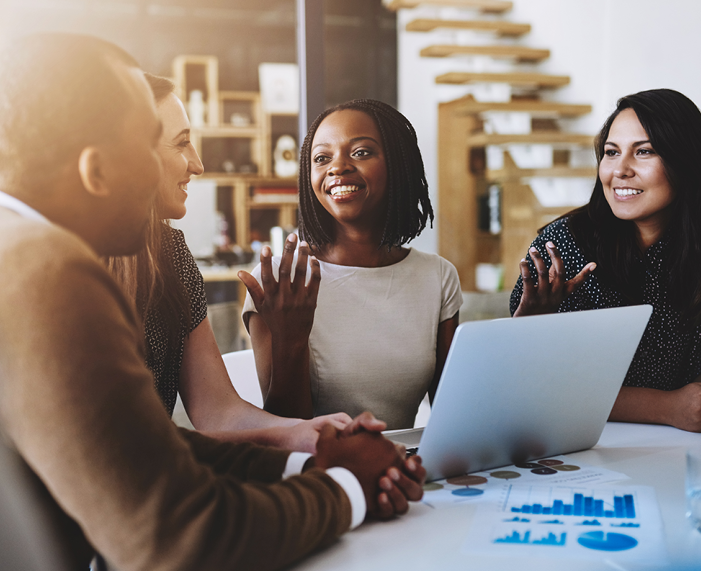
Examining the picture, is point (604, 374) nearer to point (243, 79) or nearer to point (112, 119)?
point (112, 119)

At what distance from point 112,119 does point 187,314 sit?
0.70 metres

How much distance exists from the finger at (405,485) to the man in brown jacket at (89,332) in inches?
7.8

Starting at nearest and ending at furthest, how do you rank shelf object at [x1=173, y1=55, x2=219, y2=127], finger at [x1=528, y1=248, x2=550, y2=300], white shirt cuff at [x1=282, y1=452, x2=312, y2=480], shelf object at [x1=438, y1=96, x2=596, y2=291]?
1. white shirt cuff at [x1=282, y1=452, x2=312, y2=480]
2. finger at [x1=528, y1=248, x2=550, y2=300]
3. shelf object at [x1=438, y1=96, x2=596, y2=291]
4. shelf object at [x1=173, y1=55, x2=219, y2=127]

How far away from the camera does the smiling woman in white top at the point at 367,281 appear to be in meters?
1.30

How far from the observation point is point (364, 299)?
4.44 feet

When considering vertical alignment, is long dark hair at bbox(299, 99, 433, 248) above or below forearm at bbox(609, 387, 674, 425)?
above

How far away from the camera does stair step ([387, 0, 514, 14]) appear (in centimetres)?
385

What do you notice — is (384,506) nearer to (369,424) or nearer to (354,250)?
(369,424)

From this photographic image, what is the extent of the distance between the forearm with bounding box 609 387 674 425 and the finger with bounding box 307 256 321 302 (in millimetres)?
571

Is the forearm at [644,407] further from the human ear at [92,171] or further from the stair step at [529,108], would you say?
the stair step at [529,108]

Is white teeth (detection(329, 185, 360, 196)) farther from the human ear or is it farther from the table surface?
the human ear

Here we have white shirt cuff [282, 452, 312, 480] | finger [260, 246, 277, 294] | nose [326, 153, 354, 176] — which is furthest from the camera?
nose [326, 153, 354, 176]

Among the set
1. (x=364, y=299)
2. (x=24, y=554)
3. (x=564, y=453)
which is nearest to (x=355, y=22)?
(x=364, y=299)

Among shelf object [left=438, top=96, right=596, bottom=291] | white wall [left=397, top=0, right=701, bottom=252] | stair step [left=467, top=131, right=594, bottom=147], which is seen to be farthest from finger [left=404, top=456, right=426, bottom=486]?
shelf object [left=438, top=96, right=596, bottom=291]
